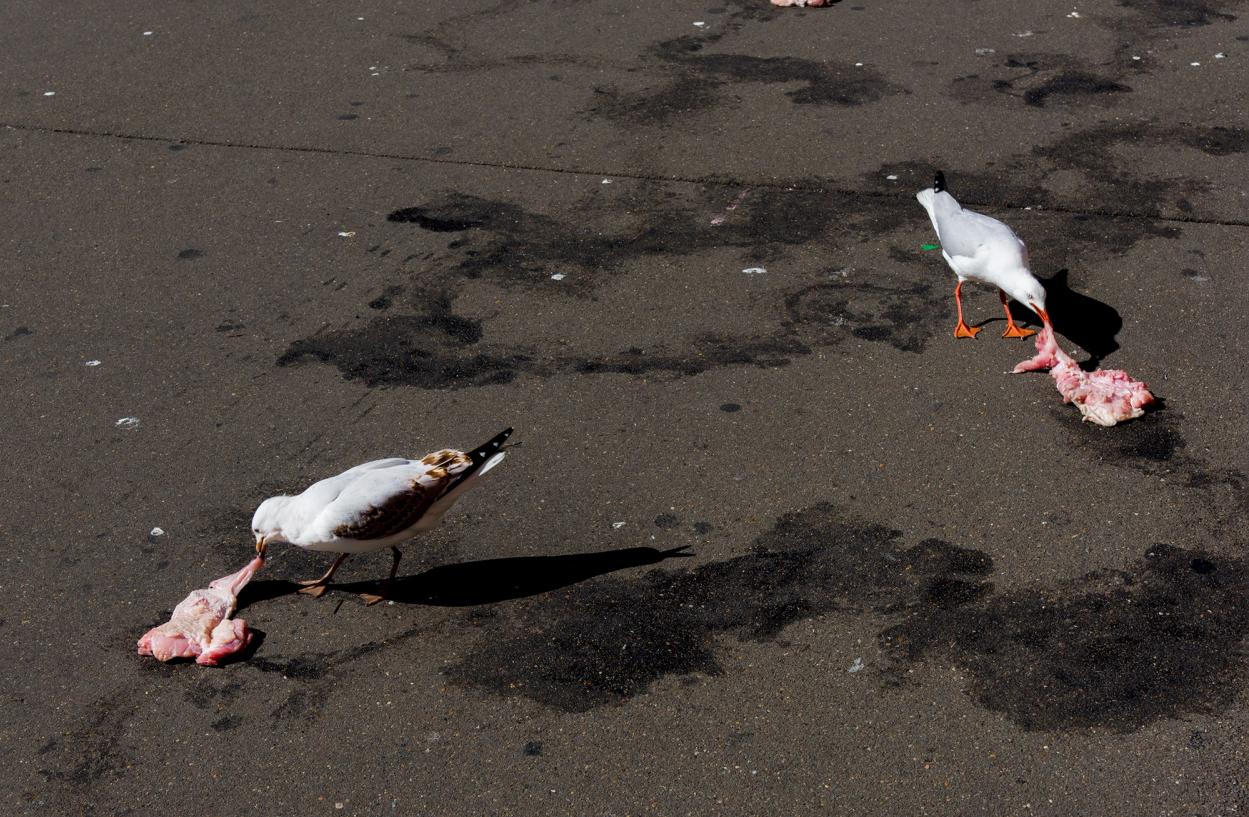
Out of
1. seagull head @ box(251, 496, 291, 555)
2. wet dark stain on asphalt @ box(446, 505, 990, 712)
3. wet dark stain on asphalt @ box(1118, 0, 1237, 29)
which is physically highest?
seagull head @ box(251, 496, 291, 555)

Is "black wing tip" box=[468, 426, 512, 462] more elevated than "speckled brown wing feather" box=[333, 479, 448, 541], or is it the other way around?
"black wing tip" box=[468, 426, 512, 462]

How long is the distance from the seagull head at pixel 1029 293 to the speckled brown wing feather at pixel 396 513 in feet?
10.4

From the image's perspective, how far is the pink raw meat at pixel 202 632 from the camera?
15.6 feet

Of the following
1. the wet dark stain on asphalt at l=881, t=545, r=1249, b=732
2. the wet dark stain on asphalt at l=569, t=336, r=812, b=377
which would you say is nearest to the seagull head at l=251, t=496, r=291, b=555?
the wet dark stain on asphalt at l=569, t=336, r=812, b=377

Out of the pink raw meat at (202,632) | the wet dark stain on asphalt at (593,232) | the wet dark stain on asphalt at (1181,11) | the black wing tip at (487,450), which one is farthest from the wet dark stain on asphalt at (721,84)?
the pink raw meat at (202,632)

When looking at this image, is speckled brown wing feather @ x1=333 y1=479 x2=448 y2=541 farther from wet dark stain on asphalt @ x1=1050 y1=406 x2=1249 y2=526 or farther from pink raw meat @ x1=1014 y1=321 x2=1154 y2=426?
pink raw meat @ x1=1014 y1=321 x2=1154 y2=426

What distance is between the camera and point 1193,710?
436cm

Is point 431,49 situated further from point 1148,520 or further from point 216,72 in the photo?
point 1148,520

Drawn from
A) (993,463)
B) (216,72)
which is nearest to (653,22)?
(216,72)

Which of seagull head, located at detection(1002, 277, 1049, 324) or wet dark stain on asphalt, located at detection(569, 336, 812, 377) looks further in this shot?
wet dark stain on asphalt, located at detection(569, 336, 812, 377)

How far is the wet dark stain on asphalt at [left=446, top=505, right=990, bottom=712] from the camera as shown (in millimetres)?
4652

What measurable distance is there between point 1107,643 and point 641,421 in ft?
7.70

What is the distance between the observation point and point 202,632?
4801 millimetres

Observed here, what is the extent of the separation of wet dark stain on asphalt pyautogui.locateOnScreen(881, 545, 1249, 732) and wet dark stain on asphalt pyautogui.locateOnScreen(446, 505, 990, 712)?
0.71ft
